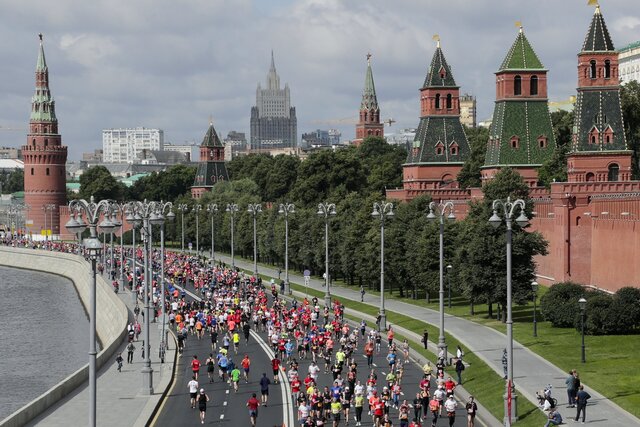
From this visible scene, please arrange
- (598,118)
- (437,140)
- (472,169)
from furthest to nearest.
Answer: (437,140), (472,169), (598,118)

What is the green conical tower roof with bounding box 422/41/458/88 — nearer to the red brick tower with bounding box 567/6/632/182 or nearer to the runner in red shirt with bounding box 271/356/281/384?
the red brick tower with bounding box 567/6/632/182

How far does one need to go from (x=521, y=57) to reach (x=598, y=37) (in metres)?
23.5

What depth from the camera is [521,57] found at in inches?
4296

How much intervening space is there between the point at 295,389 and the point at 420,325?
930 inches

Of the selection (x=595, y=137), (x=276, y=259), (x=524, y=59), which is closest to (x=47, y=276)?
(x=276, y=259)

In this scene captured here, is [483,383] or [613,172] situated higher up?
[613,172]

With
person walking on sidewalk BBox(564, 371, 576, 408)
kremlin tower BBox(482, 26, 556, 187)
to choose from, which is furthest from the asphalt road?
kremlin tower BBox(482, 26, 556, 187)

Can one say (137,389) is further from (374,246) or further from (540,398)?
(374,246)

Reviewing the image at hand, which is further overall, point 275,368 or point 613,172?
point 613,172

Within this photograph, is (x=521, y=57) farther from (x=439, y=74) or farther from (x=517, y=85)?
(x=439, y=74)

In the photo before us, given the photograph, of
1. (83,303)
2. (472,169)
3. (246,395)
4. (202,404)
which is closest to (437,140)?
(472,169)

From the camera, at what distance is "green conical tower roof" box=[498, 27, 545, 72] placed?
108250 millimetres

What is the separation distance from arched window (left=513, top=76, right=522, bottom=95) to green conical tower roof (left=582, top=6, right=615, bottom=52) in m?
22.0

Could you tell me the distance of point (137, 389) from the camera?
51625 mm
